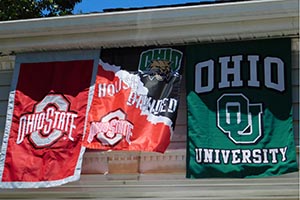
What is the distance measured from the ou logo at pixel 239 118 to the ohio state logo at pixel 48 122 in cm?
197

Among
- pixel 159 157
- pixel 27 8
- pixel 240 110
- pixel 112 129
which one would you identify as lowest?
pixel 159 157

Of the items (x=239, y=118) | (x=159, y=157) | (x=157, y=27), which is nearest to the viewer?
(x=239, y=118)

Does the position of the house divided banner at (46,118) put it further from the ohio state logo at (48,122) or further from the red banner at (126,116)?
the red banner at (126,116)

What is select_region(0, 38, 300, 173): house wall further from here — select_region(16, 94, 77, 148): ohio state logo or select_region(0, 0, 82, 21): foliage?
select_region(0, 0, 82, 21): foliage

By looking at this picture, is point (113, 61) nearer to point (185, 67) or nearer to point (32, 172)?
point (185, 67)

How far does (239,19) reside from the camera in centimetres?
736

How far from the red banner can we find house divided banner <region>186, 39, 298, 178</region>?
0.36m

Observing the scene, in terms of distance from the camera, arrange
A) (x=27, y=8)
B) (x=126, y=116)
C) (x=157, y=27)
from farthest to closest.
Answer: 1. (x=27, y=8)
2. (x=157, y=27)
3. (x=126, y=116)

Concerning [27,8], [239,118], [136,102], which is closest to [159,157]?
[136,102]

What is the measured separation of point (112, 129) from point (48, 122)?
0.95m

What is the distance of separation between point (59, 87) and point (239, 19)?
2.60m

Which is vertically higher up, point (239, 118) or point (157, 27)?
point (157, 27)

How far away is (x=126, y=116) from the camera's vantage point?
7.48m

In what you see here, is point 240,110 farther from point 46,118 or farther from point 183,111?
point 46,118
